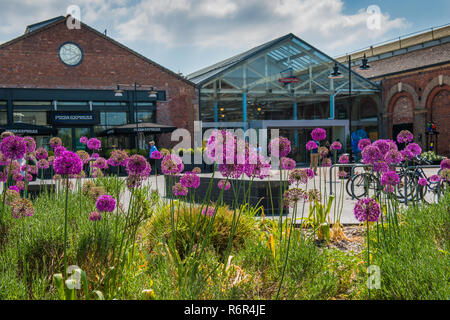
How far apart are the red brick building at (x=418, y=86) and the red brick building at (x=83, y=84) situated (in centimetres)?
1378

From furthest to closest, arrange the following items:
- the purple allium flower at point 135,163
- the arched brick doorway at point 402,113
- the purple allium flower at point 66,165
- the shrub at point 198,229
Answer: the arched brick doorway at point 402,113, the shrub at point 198,229, the purple allium flower at point 135,163, the purple allium flower at point 66,165

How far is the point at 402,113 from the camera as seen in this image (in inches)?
1094

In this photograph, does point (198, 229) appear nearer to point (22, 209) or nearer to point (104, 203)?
point (104, 203)

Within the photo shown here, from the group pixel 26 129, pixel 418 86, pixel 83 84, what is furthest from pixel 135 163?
pixel 418 86

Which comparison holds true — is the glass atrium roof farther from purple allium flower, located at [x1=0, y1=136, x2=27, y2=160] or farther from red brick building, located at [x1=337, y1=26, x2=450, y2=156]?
purple allium flower, located at [x1=0, y1=136, x2=27, y2=160]

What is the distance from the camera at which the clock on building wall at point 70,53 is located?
76.9 ft

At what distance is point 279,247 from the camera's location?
3547 mm

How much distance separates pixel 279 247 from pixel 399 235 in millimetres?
995

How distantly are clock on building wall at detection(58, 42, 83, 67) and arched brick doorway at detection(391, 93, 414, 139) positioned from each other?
2085 cm

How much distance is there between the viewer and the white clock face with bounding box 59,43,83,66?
2344 cm

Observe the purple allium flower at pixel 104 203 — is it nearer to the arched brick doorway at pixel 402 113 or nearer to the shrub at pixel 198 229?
the shrub at pixel 198 229

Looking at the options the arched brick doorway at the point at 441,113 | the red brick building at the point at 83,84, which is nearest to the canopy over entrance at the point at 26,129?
the red brick building at the point at 83,84

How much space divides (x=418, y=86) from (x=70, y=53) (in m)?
21.7
